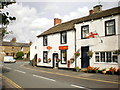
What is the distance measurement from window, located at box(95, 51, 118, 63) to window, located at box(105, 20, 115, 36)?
6.99ft

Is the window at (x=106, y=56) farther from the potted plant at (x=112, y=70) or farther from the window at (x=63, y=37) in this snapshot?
the window at (x=63, y=37)

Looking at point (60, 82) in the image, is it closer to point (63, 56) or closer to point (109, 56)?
point (109, 56)

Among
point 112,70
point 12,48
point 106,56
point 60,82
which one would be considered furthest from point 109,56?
point 12,48

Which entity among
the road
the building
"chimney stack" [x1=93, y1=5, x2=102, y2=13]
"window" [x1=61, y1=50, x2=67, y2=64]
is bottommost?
the road

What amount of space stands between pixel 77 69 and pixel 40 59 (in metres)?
9.62

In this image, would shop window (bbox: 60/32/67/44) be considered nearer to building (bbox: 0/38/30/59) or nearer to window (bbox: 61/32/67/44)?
window (bbox: 61/32/67/44)

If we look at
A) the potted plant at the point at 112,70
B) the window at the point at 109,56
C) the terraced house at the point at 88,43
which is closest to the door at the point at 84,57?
the terraced house at the point at 88,43

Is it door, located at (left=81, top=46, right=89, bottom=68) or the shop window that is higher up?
the shop window

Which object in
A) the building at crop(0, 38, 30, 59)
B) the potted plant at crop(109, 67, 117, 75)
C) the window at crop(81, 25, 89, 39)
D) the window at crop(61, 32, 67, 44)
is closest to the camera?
the potted plant at crop(109, 67, 117, 75)

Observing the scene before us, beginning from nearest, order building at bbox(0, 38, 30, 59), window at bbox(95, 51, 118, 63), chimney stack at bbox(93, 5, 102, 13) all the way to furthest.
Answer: window at bbox(95, 51, 118, 63), chimney stack at bbox(93, 5, 102, 13), building at bbox(0, 38, 30, 59)

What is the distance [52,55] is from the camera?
23.6m

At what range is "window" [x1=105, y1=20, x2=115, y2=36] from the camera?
15852 mm

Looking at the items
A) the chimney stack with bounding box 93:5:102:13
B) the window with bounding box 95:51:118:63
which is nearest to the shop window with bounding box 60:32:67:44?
the chimney stack with bounding box 93:5:102:13

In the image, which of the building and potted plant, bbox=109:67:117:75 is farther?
the building
